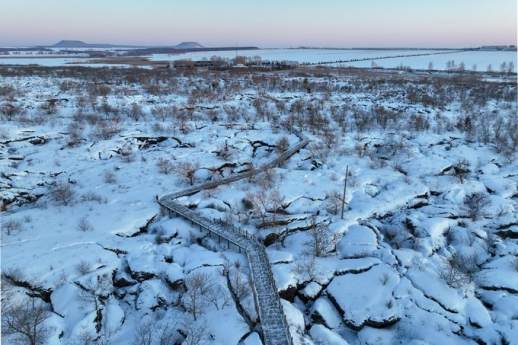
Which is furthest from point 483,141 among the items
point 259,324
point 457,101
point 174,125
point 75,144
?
point 75,144

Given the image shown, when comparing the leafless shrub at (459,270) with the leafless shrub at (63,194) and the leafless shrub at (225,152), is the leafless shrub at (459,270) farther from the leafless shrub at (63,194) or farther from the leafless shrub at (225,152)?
the leafless shrub at (63,194)

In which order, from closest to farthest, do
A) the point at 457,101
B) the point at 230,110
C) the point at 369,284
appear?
1. the point at 369,284
2. the point at 230,110
3. the point at 457,101

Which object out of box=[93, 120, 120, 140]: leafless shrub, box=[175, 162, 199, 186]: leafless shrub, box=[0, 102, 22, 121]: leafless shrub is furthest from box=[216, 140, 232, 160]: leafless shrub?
box=[0, 102, 22, 121]: leafless shrub

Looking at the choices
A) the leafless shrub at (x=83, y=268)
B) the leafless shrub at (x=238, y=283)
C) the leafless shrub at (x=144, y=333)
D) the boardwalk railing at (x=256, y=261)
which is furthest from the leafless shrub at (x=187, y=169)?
the leafless shrub at (x=144, y=333)

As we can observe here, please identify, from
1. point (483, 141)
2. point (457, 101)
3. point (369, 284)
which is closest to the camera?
point (369, 284)

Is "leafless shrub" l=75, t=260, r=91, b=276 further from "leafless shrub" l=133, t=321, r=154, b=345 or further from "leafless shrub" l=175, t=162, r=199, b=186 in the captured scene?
"leafless shrub" l=175, t=162, r=199, b=186

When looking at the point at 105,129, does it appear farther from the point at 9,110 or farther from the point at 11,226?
the point at 11,226

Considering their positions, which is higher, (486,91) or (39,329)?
(486,91)

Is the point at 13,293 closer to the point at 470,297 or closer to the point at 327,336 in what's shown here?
the point at 327,336
